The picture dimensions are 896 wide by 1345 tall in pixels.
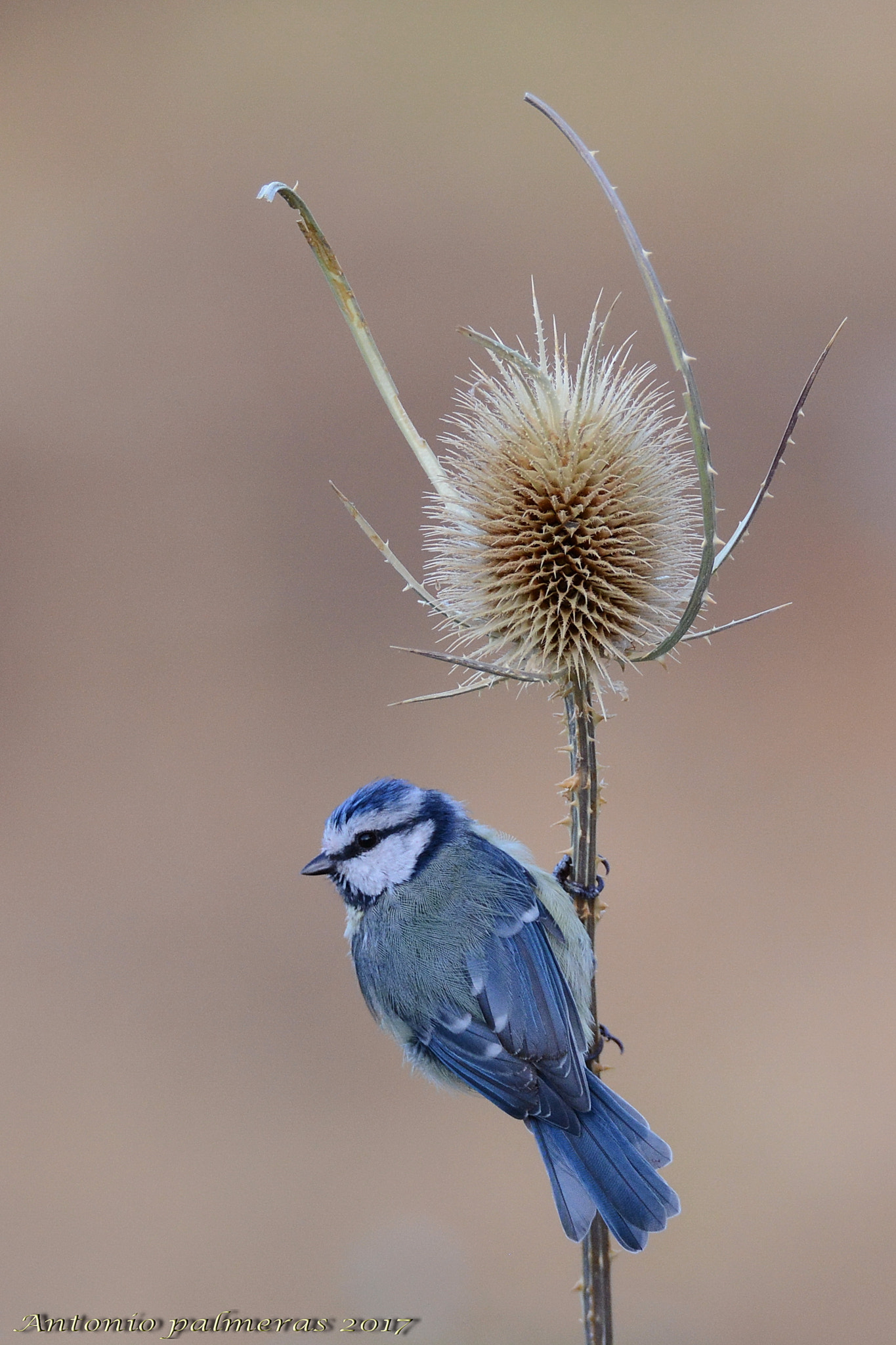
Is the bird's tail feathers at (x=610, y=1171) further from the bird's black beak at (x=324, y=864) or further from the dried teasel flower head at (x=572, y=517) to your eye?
the dried teasel flower head at (x=572, y=517)

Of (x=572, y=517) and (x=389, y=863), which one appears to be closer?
(x=572, y=517)

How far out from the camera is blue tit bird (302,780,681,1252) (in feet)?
7.47

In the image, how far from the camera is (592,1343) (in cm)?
172

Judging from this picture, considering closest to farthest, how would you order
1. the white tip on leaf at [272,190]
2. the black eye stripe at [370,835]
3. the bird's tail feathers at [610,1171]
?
the white tip on leaf at [272,190] → the bird's tail feathers at [610,1171] → the black eye stripe at [370,835]

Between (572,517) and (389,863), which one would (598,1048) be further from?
(572,517)

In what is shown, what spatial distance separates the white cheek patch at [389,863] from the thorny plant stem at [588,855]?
0.51m

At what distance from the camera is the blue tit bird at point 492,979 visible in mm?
2275

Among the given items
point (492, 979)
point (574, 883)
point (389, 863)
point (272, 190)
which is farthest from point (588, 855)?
point (272, 190)

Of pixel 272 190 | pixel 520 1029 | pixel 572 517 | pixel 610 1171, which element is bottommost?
pixel 610 1171

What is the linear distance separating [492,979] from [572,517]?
3.29 ft

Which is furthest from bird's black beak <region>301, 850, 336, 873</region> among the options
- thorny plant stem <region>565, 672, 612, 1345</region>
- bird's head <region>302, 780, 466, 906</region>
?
thorny plant stem <region>565, 672, 612, 1345</region>

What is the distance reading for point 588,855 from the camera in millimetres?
1978

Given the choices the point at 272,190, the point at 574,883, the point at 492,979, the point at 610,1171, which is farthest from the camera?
the point at 492,979

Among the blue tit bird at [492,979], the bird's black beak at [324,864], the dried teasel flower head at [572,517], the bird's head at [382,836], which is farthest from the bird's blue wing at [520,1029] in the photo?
the dried teasel flower head at [572,517]
